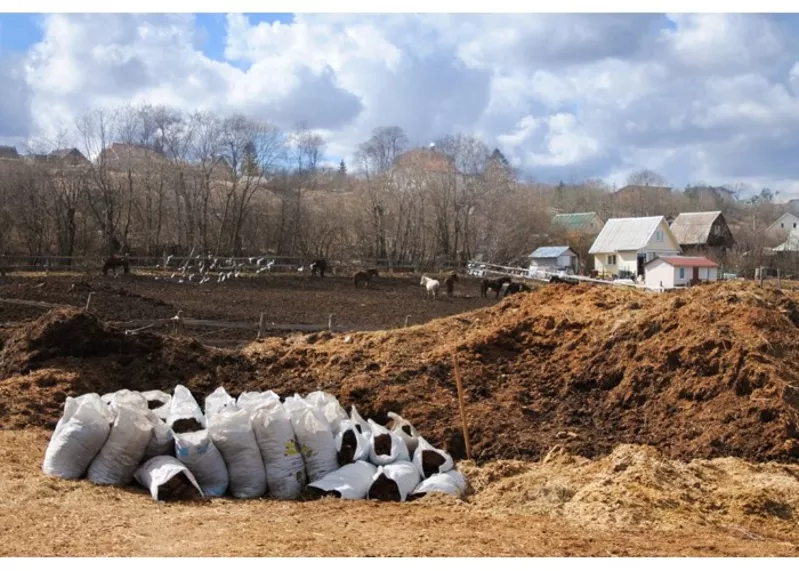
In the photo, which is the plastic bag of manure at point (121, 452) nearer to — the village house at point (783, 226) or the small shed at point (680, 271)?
the small shed at point (680, 271)

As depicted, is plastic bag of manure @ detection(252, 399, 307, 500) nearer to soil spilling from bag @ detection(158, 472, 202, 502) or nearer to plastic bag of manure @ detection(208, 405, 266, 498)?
plastic bag of manure @ detection(208, 405, 266, 498)

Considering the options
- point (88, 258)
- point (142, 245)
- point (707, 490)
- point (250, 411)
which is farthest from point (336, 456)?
point (142, 245)

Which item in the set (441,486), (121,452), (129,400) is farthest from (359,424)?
(121,452)

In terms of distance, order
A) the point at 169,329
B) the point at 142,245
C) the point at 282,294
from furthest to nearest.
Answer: the point at 142,245
the point at 282,294
the point at 169,329

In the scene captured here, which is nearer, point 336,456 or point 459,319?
point 336,456

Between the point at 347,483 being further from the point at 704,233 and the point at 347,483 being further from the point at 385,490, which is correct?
the point at 704,233

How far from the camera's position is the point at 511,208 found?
58.9 metres

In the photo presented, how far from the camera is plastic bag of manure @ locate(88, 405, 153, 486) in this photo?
758 cm

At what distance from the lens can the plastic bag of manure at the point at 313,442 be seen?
8.20 metres

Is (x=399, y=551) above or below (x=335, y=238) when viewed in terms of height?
below

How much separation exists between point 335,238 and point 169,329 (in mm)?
35106

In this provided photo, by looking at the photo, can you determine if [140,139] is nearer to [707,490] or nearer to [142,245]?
[142,245]

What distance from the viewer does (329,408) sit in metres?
9.02

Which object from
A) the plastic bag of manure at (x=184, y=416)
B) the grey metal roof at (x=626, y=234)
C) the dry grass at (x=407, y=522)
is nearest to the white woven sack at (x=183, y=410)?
the plastic bag of manure at (x=184, y=416)
